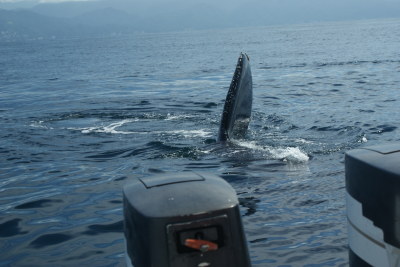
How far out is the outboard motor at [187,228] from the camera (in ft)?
13.2

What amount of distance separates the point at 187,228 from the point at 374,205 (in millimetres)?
1350

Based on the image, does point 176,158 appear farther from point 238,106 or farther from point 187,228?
point 187,228

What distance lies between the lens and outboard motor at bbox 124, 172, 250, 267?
4.03 meters

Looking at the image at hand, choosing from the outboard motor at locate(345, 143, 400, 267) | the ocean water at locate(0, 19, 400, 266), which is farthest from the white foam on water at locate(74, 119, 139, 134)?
the outboard motor at locate(345, 143, 400, 267)

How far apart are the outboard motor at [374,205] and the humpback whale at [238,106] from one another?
8.37 metres

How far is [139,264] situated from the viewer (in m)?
4.25

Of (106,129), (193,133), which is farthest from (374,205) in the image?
(106,129)

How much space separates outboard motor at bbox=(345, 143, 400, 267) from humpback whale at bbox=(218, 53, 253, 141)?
837 centimetres

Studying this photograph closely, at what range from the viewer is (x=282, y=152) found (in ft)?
42.4

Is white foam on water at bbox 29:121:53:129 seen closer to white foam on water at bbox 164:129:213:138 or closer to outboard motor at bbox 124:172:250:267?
white foam on water at bbox 164:129:213:138

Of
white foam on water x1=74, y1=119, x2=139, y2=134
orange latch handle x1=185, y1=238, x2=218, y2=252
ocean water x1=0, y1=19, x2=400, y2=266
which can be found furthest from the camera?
white foam on water x1=74, y1=119, x2=139, y2=134

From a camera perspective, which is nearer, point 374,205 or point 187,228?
point 187,228

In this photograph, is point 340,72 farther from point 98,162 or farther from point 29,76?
point 98,162

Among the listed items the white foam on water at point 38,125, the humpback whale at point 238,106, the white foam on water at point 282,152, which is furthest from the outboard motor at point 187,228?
the white foam on water at point 38,125
